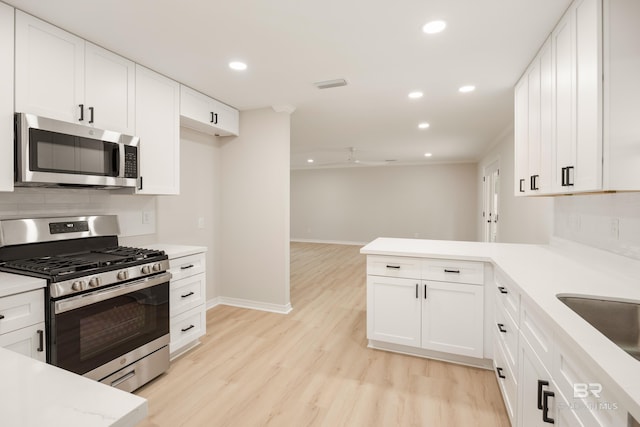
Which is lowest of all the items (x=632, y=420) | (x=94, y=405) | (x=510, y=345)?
(x=510, y=345)

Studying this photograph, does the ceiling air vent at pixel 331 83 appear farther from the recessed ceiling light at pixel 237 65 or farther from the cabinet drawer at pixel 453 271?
the cabinet drawer at pixel 453 271

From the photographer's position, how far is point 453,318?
7.88ft

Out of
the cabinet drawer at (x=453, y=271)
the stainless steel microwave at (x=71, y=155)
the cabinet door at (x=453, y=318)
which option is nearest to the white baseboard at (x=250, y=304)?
the cabinet door at (x=453, y=318)

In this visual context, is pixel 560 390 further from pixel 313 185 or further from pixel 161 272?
pixel 313 185

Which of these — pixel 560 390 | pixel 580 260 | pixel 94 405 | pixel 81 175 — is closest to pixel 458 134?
pixel 580 260

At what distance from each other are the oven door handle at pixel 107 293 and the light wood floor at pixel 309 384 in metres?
0.73

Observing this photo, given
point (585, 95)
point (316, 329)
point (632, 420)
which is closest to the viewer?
point (632, 420)

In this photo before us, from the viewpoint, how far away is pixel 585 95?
1547 millimetres

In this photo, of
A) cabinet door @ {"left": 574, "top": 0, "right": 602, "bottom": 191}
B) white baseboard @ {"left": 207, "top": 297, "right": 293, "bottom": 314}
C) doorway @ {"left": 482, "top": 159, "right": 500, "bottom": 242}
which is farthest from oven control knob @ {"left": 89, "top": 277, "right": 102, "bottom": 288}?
doorway @ {"left": 482, "top": 159, "right": 500, "bottom": 242}

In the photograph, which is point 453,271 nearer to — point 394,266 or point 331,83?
point 394,266

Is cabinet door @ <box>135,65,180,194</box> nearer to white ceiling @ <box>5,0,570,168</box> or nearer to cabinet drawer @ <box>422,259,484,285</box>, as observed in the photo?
white ceiling @ <box>5,0,570,168</box>

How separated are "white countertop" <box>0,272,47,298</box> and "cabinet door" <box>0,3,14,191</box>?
518 mm

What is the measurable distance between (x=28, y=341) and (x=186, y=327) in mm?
1129

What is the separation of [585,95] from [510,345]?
1381mm
